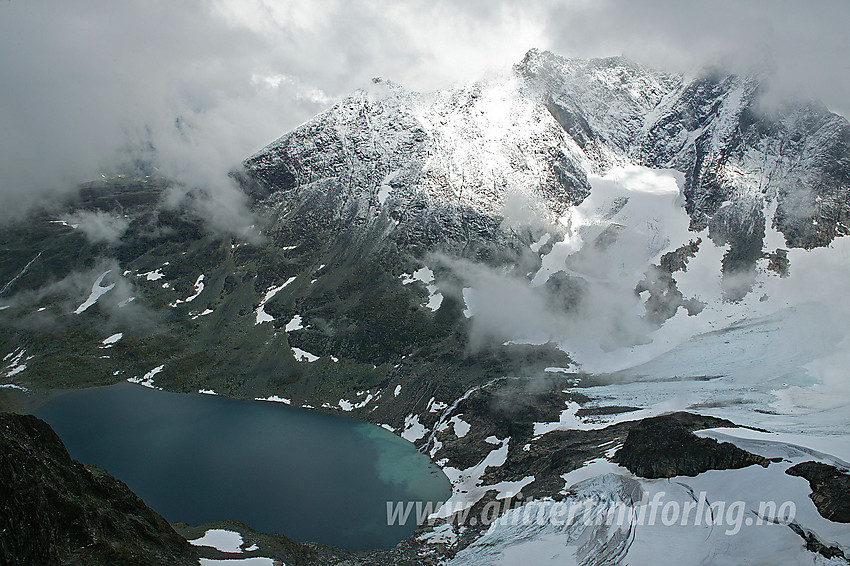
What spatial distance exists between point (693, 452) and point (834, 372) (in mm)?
79818

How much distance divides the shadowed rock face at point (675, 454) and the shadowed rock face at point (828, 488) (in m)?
4.00

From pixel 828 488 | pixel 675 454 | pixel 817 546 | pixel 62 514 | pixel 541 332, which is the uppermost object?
pixel 541 332

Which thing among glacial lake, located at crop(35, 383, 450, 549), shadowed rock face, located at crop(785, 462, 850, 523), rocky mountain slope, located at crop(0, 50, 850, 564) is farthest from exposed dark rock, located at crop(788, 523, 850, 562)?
glacial lake, located at crop(35, 383, 450, 549)

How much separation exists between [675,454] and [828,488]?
1647 cm

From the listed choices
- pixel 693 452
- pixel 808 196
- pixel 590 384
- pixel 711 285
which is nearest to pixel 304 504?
pixel 693 452

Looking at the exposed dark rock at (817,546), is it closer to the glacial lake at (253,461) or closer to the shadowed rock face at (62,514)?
the shadowed rock face at (62,514)

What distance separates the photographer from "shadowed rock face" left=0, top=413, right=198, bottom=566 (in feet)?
96.9

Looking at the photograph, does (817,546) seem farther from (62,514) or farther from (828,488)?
(62,514)

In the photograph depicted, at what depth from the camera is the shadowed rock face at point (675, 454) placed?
45906mm

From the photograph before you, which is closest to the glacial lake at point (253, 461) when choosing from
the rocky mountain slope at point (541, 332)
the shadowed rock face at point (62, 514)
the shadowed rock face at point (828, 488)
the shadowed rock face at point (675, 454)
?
the rocky mountain slope at point (541, 332)

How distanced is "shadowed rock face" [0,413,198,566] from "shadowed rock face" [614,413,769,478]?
46162 millimetres

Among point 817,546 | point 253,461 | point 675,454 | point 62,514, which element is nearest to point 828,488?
point 817,546

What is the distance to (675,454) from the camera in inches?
2009

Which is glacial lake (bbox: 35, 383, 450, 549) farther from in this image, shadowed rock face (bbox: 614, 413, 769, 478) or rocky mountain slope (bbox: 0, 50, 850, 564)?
shadowed rock face (bbox: 614, 413, 769, 478)
